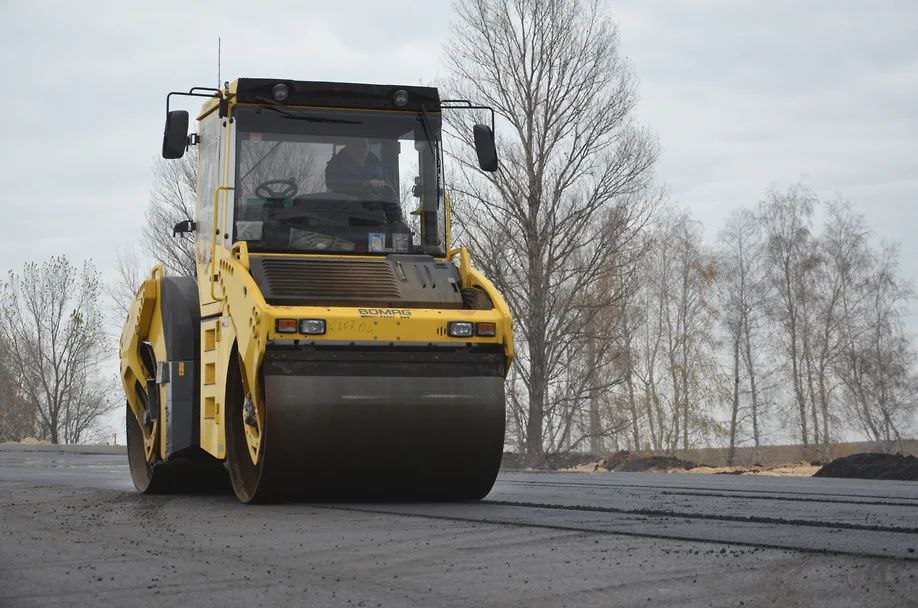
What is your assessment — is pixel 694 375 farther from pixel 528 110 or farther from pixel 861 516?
pixel 861 516

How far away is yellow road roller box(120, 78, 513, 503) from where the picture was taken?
898 cm

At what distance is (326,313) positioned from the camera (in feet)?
29.7

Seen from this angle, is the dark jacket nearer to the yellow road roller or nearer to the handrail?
the yellow road roller

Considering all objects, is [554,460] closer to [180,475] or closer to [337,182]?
[180,475]

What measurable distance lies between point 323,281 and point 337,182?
105 cm

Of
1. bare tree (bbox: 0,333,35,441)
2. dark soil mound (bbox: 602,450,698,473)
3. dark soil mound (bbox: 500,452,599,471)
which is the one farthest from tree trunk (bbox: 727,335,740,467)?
bare tree (bbox: 0,333,35,441)

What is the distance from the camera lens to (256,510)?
29.5ft

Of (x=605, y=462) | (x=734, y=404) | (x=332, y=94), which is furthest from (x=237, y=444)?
(x=734, y=404)

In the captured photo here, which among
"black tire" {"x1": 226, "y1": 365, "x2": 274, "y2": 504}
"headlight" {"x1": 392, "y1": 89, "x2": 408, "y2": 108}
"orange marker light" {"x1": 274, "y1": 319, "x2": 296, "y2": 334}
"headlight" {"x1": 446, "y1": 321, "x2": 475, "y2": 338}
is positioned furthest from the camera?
"headlight" {"x1": 392, "y1": 89, "x2": 408, "y2": 108}

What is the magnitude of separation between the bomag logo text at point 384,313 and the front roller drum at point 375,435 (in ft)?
1.40

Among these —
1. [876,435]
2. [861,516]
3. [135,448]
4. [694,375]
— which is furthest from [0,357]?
[861,516]

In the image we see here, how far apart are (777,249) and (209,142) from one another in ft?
132

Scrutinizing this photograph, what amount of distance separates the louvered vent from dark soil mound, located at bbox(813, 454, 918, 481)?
9501 mm

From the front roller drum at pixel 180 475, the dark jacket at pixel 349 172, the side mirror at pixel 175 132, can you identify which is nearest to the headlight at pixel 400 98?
the dark jacket at pixel 349 172
